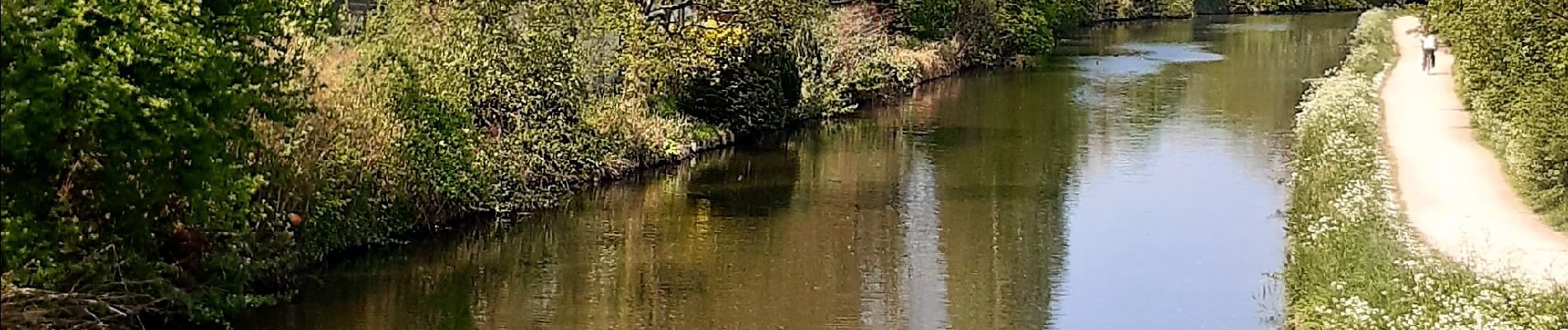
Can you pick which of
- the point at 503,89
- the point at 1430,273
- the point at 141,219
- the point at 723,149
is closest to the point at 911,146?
the point at 723,149

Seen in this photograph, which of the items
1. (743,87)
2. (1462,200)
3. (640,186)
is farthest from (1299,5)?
(1462,200)

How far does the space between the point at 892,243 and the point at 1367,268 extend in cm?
645

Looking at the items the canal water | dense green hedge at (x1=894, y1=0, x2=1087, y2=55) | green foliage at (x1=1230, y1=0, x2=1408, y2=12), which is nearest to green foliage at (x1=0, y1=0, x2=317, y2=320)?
the canal water

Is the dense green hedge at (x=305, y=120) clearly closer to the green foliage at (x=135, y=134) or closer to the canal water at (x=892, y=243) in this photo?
the green foliage at (x=135, y=134)

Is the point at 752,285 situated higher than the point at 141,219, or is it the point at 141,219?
the point at 141,219

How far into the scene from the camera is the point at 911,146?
96.0ft

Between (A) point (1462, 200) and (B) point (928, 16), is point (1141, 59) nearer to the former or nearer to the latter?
(B) point (928, 16)

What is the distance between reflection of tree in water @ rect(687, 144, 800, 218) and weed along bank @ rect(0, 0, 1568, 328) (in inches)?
4.6

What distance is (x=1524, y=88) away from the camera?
67.7 ft

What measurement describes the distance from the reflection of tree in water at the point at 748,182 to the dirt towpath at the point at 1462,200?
26.6ft

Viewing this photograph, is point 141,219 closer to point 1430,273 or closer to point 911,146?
point 1430,273

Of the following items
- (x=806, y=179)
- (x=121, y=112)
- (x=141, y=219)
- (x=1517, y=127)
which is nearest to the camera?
(x=121, y=112)

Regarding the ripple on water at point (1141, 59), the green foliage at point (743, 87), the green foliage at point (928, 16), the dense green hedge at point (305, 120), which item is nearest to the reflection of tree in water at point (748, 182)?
the green foliage at point (743, 87)

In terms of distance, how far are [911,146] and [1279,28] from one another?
157ft
